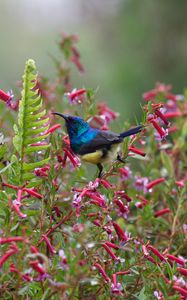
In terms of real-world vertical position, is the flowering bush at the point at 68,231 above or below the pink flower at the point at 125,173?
below

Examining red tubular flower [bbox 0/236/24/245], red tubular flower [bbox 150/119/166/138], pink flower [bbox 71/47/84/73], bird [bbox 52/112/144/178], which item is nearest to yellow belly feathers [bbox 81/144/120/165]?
bird [bbox 52/112/144/178]

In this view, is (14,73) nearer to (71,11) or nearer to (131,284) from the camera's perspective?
(71,11)

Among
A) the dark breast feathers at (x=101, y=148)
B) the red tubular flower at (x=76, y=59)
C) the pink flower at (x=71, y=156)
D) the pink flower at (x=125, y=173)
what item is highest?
the red tubular flower at (x=76, y=59)

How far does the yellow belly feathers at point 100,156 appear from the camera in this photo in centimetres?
263

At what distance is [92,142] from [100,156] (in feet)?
0.26

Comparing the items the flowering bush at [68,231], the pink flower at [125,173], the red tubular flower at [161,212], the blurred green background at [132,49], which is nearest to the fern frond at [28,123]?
the flowering bush at [68,231]

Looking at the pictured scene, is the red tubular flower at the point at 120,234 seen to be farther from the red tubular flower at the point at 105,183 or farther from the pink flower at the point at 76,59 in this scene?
the pink flower at the point at 76,59

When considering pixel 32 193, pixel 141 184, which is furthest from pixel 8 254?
pixel 141 184

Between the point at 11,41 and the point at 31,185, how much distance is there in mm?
16165

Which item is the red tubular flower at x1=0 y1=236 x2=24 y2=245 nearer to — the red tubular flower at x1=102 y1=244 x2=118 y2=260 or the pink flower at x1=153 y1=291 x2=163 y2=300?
the red tubular flower at x1=102 y1=244 x2=118 y2=260

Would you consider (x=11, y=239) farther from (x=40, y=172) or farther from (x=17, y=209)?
(x=40, y=172)

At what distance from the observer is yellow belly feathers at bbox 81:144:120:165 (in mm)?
2633

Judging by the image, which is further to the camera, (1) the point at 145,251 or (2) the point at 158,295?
(1) the point at 145,251

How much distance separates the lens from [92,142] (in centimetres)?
270
